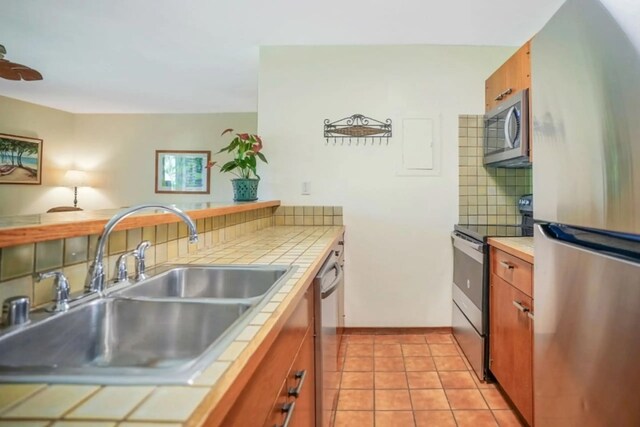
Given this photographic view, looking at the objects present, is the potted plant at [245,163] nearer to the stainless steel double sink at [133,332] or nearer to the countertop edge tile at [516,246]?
the stainless steel double sink at [133,332]

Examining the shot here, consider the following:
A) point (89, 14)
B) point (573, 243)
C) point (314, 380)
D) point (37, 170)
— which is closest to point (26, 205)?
point (37, 170)

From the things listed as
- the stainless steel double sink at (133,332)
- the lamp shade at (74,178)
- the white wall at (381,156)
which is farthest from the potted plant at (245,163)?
the lamp shade at (74,178)

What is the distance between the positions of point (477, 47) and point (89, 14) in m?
2.87

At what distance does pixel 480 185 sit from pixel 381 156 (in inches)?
31.5

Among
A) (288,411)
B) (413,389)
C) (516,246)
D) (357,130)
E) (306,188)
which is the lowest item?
(413,389)

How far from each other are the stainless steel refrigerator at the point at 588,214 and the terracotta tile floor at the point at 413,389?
25.1 inches

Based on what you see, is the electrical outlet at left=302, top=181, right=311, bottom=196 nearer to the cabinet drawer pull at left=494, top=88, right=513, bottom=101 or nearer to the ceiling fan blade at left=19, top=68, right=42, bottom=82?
the cabinet drawer pull at left=494, top=88, right=513, bottom=101

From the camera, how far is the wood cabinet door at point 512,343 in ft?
4.97

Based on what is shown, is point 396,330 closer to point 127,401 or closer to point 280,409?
point 280,409

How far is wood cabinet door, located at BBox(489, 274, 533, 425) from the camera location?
1.51 metres

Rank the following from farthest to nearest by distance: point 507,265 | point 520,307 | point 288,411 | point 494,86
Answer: point 494,86, point 507,265, point 520,307, point 288,411

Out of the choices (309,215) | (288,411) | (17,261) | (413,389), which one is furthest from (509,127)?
(17,261)

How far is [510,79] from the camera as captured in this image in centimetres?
217

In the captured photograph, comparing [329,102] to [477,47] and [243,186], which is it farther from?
[477,47]
